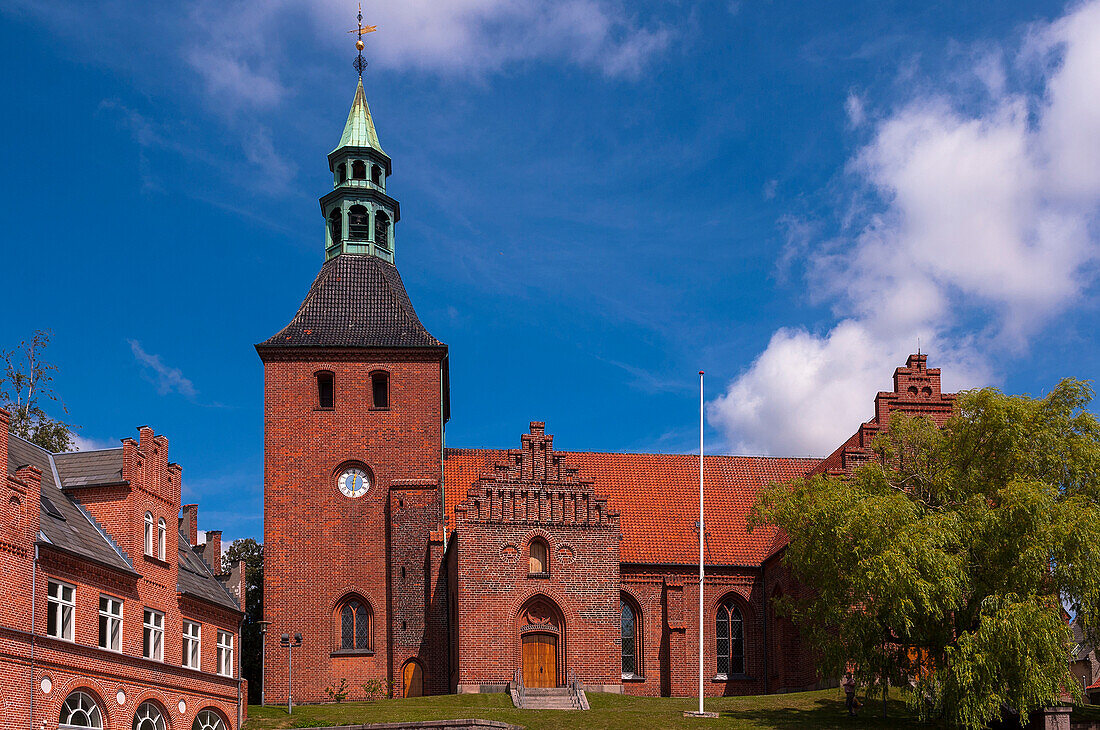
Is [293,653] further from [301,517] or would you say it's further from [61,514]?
[61,514]

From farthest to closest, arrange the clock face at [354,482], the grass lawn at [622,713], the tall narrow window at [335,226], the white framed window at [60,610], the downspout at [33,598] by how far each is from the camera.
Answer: the tall narrow window at [335,226] < the clock face at [354,482] < the grass lawn at [622,713] < the white framed window at [60,610] < the downspout at [33,598]

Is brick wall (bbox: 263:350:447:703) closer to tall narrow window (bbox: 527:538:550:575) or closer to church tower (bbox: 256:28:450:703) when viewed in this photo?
church tower (bbox: 256:28:450:703)

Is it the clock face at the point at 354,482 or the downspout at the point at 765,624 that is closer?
the downspout at the point at 765,624

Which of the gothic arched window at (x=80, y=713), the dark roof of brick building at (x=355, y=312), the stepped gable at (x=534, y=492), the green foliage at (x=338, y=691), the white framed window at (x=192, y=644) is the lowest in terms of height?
the green foliage at (x=338, y=691)

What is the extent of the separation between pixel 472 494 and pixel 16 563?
19205 millimetres

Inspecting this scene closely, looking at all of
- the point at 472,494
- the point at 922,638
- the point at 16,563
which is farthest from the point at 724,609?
the point at 16,563

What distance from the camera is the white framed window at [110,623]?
3156 centimetres

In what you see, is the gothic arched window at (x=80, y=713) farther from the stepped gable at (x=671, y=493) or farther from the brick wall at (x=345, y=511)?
Result: the stepped gable at (x=671, y=493)

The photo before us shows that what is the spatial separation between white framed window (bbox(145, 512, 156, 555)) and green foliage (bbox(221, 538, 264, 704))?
21.6 metres

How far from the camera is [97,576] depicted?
31297mm

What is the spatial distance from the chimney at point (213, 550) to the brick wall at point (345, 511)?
4.68 metres

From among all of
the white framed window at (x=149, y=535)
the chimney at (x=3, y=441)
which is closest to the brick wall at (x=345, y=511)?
the white framed window at (x=149, y=535)

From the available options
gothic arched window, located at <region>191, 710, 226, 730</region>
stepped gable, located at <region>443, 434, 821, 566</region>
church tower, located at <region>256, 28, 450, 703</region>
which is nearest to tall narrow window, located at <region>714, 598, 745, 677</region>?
stepped gable, located at <region>443, 434, 821, 566</region>

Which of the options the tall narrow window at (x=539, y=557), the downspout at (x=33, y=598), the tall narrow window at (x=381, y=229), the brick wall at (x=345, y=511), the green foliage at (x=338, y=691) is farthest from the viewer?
the tall narrow window at (x=381, y=229)
